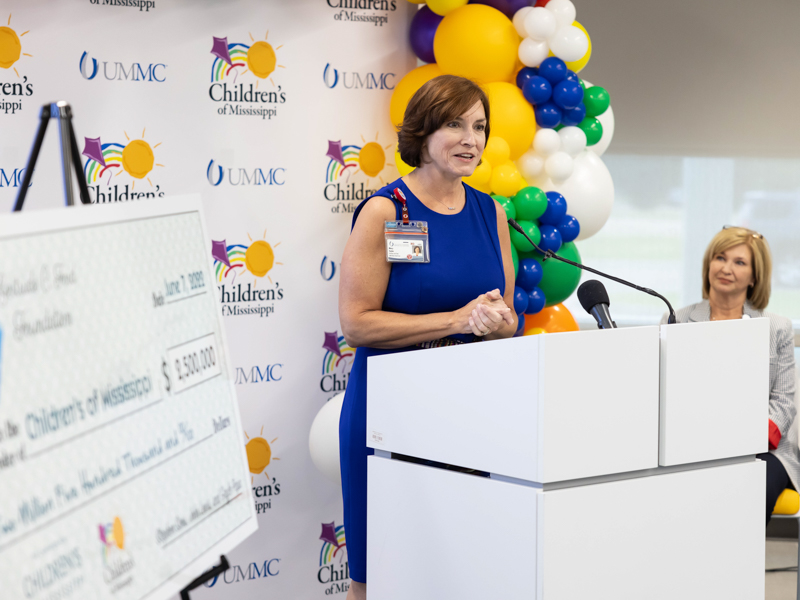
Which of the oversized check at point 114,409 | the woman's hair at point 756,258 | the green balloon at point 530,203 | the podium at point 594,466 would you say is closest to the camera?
the oversized check at point 114,409

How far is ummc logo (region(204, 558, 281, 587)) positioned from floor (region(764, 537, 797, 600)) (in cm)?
209

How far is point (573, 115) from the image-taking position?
2529 mm

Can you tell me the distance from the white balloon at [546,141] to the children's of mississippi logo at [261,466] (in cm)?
141

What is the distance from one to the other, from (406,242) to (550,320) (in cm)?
121

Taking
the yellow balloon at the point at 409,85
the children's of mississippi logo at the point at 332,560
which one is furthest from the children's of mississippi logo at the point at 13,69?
the children's of mississippi logo at the point at 332,560

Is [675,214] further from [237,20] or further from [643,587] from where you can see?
[643,587]

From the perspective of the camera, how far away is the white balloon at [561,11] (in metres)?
2.43

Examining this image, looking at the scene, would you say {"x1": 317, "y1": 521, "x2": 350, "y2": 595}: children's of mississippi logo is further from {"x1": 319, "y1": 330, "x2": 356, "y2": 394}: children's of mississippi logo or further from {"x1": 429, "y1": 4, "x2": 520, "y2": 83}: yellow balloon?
{"x1": 429, "y1": 4, "x2": 520, "y2": 83}: yellow balloon

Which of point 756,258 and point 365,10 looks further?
point 756,258

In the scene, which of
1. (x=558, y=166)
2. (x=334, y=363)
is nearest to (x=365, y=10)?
(x=558, y=166)

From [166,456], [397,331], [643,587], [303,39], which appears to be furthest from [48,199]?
[643,587]

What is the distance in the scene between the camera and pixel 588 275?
4.45 m

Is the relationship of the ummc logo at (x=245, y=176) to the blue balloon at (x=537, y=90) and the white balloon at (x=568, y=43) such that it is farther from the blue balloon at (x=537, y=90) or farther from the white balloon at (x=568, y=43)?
the white balloon at (x=568, y=43)

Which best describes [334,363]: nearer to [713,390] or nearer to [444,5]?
[444,5]
